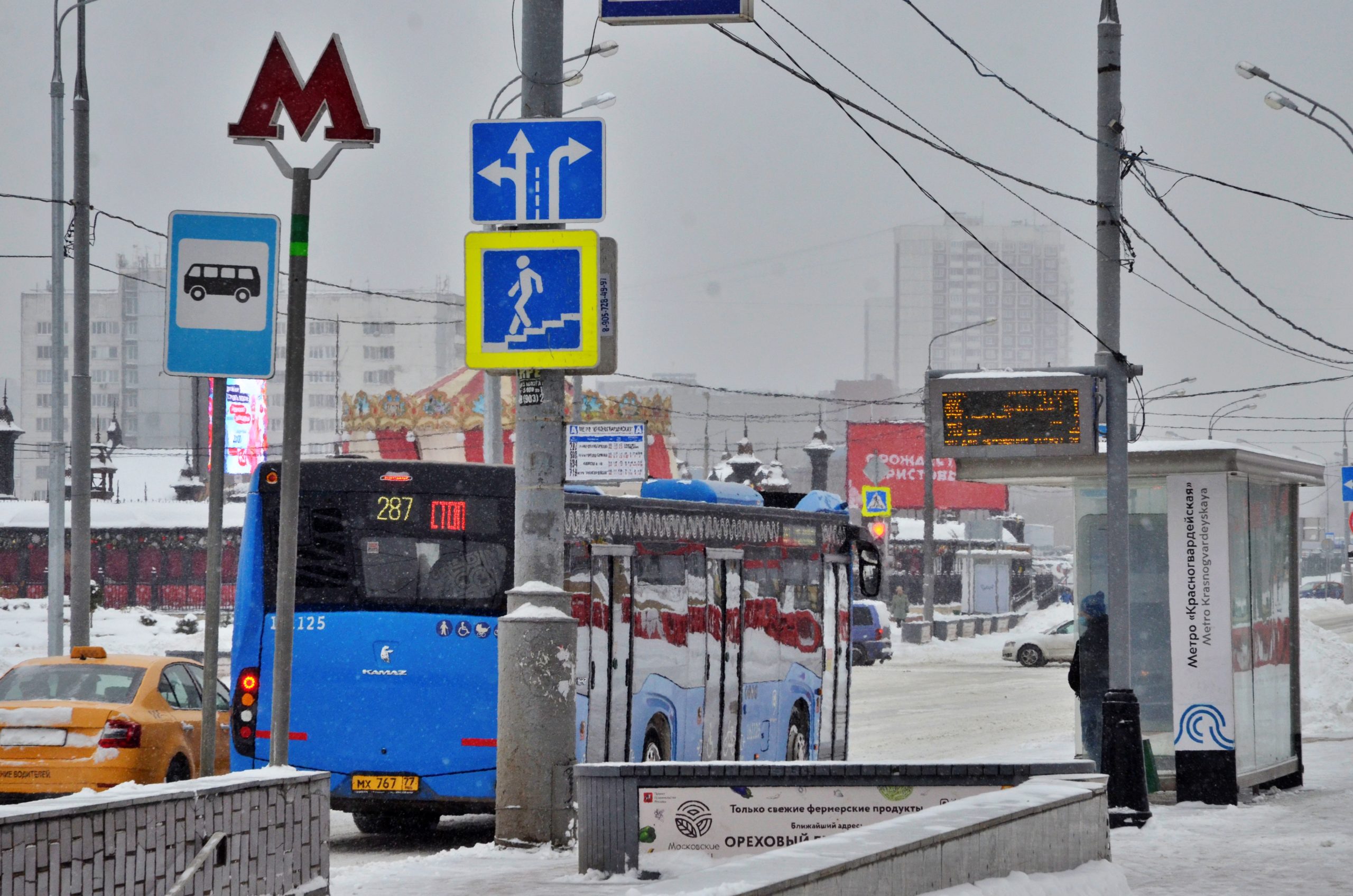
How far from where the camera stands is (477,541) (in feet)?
44.1

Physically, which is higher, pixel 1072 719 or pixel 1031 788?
pixel 1031 788

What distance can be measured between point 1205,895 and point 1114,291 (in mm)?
6094

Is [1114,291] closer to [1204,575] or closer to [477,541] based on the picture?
[1204,575]

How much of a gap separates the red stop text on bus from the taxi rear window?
2964 mm

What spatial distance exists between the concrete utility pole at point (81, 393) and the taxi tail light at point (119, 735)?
6.75 m

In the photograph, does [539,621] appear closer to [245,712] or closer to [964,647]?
[245,712]

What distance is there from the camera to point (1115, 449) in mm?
14586

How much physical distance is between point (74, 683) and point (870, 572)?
8390 millimetres

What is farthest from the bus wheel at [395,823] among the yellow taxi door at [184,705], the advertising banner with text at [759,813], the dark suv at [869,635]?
the dark suv at [869,635]

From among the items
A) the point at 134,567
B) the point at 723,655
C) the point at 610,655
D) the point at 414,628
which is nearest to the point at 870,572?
the point at 723,655

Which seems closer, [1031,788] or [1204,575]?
[1031,788]

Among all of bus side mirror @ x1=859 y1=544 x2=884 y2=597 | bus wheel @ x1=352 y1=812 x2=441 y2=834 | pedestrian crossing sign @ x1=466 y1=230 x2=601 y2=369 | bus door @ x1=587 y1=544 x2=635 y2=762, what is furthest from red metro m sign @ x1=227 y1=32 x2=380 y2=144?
bus side mirror @ x1=859 y1=544 x2=884 y2=597

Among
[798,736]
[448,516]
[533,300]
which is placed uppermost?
[533,300]

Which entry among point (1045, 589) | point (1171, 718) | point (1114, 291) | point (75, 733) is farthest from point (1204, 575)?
point (1045, 589)
